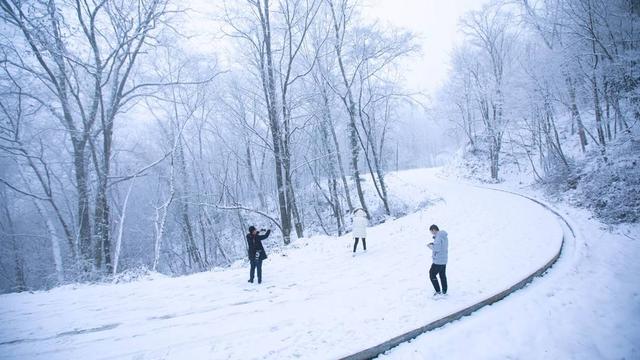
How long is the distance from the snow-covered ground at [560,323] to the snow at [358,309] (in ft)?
0.08

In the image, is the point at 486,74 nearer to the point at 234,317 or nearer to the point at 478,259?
the point at 478,259

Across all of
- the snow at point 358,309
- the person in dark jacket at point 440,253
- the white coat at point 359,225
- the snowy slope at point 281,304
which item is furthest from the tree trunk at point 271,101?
the person in dark jacket at point 440,253

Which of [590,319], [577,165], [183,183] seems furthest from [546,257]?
[183,183]

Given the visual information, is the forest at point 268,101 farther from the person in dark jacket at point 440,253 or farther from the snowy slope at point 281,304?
the person in dark jacket at point 440,253

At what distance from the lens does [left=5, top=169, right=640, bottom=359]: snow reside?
17.5ft

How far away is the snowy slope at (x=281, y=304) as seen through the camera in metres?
5.53

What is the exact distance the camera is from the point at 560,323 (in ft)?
19.1

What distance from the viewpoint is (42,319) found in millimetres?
6848

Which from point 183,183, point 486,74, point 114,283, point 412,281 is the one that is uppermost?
point 486,74

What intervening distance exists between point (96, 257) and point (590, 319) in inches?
646

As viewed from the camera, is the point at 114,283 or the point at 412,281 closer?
the point at 412,281

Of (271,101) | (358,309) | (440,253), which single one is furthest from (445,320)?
(271,101)

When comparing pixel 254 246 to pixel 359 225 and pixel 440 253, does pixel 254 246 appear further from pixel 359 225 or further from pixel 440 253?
pixel 440 253

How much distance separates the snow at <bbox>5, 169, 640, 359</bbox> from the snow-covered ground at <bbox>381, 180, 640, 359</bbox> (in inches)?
1.0
